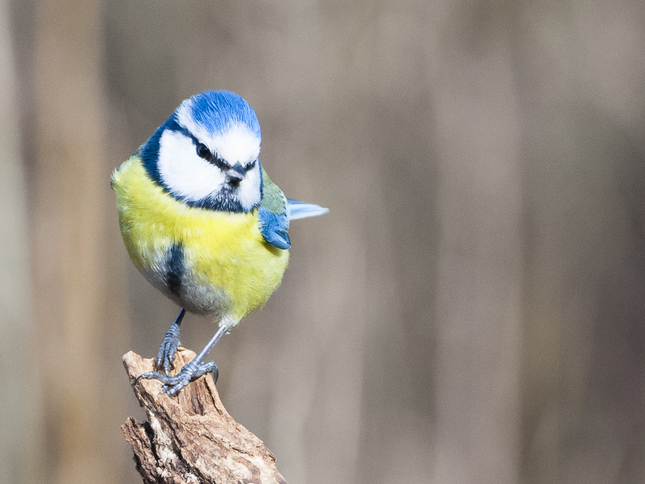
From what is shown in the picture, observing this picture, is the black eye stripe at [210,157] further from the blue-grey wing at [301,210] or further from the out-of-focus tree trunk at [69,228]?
the out-of-focus tree trunk at [69,228]

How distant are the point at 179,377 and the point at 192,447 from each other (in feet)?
0.97

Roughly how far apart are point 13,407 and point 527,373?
2153 millimetres

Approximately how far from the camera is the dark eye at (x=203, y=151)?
1558 mm

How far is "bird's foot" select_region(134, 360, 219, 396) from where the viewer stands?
5.26 feet

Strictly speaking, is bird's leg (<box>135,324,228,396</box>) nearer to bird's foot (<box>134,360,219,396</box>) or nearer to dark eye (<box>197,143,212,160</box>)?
bird's foot (<box>134,360,219,396</box>)

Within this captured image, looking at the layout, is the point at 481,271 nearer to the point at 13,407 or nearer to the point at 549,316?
the point at 549,316

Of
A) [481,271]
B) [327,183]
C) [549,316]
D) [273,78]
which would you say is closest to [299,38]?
[273,78]

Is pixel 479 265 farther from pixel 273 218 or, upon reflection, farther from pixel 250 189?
pixel 250 189

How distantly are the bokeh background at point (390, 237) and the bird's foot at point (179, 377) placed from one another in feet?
3.66

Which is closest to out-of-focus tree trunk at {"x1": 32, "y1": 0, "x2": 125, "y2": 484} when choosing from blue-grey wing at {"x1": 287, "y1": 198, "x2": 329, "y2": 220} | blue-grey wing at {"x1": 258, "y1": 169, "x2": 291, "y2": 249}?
blue-grey wing at {"x1": 287, "y1": 198, "x2": 329, "y2": 220}

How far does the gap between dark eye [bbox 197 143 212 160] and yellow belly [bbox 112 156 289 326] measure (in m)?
0.13

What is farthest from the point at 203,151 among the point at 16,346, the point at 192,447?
the point at 16,346

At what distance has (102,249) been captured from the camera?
2.79m

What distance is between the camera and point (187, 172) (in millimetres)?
1594
